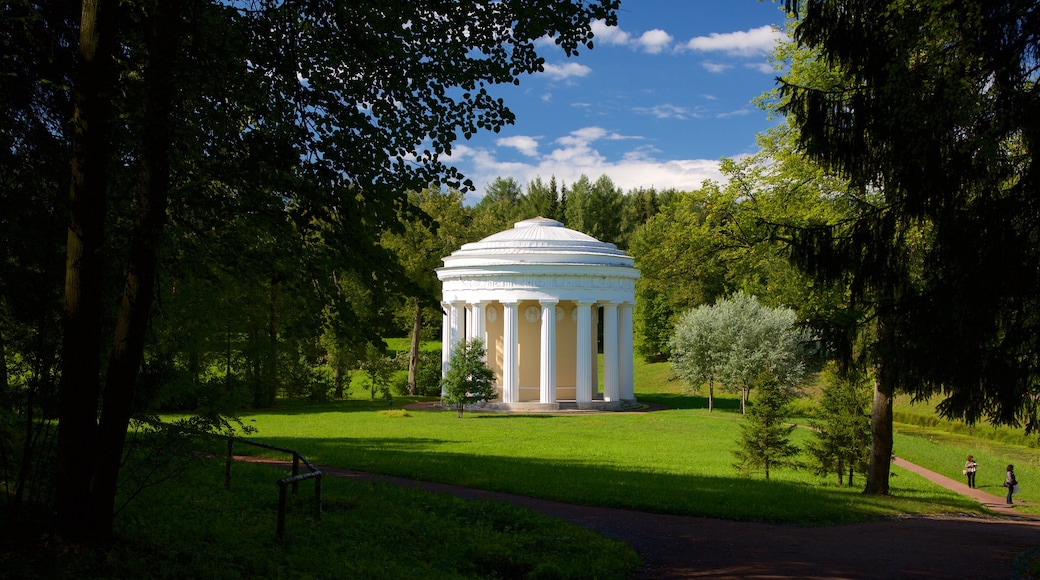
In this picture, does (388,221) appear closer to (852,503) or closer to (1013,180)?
(1013,180)

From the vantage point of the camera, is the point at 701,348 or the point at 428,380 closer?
the point at 701,348

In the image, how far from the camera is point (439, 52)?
26.2 ft

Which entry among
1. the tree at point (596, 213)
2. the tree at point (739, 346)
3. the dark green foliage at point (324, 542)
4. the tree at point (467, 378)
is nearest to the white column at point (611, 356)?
the tree at point (739, 346)

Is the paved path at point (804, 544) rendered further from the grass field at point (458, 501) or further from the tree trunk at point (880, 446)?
the tree trunk at point (880, 446)

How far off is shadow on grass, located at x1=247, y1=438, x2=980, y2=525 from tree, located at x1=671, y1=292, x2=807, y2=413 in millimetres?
20810

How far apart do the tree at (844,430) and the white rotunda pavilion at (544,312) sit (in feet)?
67.9

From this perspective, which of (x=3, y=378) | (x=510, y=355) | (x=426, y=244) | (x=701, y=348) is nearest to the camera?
(x=3, y=378)

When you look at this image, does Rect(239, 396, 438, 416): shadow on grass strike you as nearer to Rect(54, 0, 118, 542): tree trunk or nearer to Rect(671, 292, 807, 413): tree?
Rect(671, 292, 807, 413): tree

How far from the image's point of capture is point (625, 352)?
41938 mm

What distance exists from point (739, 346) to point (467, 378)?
14128 millimetres

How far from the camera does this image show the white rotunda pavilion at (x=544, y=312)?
39.8 metres

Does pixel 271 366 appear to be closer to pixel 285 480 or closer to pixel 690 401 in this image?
pixel 690 401

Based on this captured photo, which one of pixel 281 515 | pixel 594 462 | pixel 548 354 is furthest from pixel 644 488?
pixel 548 354

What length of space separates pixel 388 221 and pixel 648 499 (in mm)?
8397
